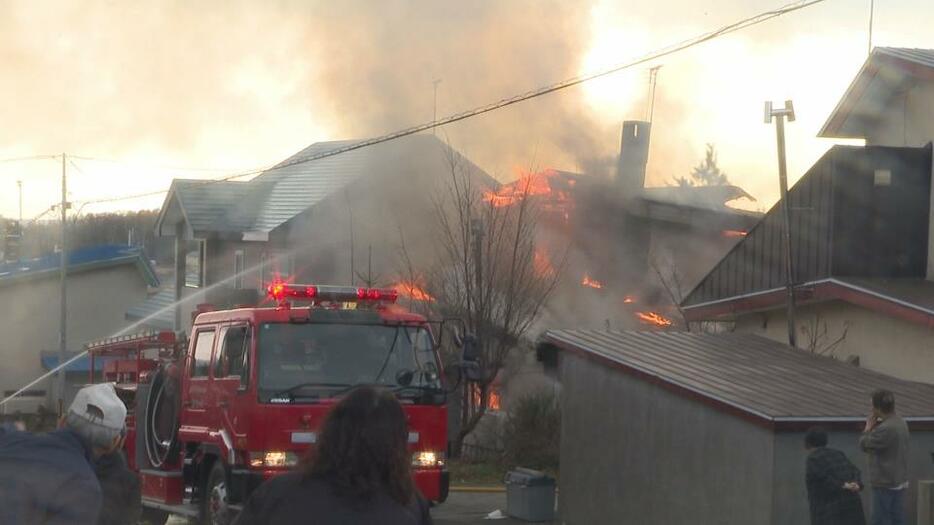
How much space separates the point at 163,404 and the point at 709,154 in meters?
70.8

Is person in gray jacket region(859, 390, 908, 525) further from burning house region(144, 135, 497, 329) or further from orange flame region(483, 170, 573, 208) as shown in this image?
burning house region(144, 135, 497, 329)

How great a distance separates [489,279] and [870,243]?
27.0ft

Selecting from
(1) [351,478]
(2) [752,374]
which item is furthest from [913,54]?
(1) [351,478]

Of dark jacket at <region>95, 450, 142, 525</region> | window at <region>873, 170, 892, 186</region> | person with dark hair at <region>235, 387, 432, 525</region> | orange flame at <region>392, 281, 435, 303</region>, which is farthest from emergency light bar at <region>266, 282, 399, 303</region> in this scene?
orange flame at <region>392, 281, 435, 303</region>

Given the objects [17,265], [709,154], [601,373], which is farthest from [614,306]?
[709,154]

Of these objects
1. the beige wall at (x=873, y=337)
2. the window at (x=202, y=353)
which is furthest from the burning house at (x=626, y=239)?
the window at (x=202, y=353)

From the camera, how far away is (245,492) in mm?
10523

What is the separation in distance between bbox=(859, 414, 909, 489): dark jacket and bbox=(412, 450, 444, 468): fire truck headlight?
11.9ft

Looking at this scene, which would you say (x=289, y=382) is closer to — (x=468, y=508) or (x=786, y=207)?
(x=468, y=508)

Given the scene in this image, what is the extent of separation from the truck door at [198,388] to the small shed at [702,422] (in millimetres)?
3911

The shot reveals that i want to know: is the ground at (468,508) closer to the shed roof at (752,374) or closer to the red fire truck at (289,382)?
the shed roof at (752,374)

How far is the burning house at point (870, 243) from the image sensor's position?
12648mm

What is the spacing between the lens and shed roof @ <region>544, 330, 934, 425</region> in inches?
399

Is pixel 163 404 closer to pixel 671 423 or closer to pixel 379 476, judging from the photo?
pixel 671 423
